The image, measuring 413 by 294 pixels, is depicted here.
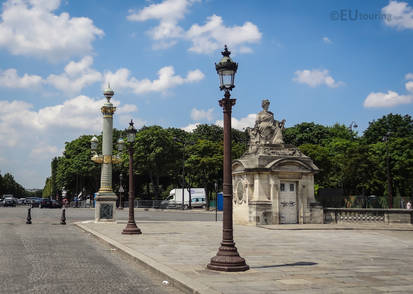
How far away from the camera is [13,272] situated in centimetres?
921

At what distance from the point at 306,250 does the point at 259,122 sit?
1335cm

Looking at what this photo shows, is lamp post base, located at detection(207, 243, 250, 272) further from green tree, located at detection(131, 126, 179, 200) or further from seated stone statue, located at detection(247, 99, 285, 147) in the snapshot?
green tree, located at detection(131, 126, 179, 200)

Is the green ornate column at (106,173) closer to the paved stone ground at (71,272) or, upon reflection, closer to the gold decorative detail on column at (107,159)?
the gold decorative detail on column at (107,159)

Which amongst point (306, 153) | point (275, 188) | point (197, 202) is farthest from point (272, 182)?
point (197, 202)

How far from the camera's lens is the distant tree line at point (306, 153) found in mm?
54844

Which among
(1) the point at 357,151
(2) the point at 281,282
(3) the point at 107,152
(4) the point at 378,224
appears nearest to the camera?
(2) the point at 281,282

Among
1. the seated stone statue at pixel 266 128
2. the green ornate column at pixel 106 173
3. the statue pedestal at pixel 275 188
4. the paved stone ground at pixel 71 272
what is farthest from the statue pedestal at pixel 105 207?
the paved stone ground at pixel 71 272

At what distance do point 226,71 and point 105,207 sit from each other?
19.9m

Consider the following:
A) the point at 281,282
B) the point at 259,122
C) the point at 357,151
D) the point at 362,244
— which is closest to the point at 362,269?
the point at 281,282

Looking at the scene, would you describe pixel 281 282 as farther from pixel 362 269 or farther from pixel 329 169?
pixel 329 169

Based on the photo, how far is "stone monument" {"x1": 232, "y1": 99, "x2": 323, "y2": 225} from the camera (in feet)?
79.0

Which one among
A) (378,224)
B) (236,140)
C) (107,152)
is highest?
(236,140)

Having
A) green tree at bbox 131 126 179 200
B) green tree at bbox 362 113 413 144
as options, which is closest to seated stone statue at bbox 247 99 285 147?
green tree at bbox 131 126 179 200

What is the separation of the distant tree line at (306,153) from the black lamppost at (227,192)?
124ft
